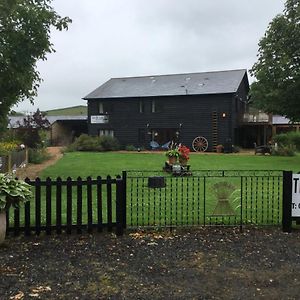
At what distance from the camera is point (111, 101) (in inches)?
1655

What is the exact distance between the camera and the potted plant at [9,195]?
5891 millimetres

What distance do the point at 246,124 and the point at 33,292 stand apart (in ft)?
126

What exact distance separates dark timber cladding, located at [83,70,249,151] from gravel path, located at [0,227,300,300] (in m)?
31.4

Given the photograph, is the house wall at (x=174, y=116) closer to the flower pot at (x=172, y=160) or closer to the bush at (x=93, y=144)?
the bush at (x=93, y=144)

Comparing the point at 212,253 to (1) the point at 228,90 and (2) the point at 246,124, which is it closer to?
(1) the point at 228,90

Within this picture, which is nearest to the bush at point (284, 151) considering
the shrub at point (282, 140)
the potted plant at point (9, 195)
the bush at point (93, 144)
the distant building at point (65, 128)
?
the shrub at point (282, 140)

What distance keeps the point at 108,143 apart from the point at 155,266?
112ft

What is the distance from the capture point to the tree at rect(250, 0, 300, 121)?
2448cm

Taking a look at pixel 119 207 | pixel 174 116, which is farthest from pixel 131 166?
pixel 174 116

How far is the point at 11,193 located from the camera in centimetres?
594

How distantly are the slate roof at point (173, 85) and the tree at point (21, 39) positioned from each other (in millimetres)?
25482

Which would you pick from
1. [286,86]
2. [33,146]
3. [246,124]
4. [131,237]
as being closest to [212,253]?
[131,237]

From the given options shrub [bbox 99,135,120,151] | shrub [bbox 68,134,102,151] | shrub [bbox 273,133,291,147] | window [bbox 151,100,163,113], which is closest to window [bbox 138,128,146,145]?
window [bbox 151,100,163,113]

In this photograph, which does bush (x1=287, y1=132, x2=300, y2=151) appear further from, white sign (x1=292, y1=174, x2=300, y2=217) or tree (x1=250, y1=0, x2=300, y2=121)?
white sign (x1=292, y1=174, x2=300, y2=217)
